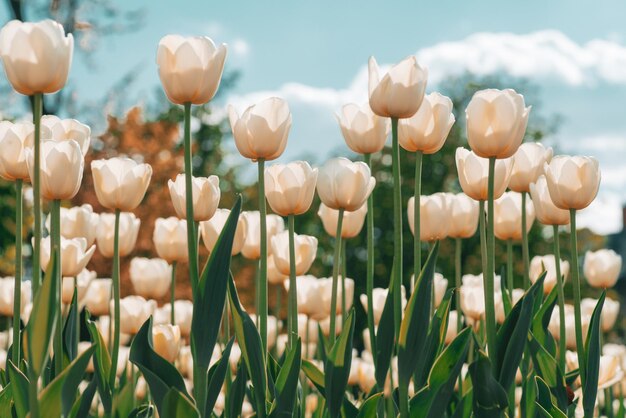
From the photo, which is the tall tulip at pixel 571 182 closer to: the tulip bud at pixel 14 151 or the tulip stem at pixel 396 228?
the tulip stem at pixel 396 228

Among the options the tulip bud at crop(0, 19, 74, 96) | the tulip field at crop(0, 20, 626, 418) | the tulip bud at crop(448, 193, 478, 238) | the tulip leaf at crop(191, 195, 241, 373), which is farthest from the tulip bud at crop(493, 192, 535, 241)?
the tulip bud at crop(0, 19, 74, 96)

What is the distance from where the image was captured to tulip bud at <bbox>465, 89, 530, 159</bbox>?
212cm

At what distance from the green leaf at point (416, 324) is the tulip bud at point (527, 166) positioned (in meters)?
0.91

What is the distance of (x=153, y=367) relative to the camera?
189cm

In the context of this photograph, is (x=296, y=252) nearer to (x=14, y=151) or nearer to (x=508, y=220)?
(x=508, y=220)

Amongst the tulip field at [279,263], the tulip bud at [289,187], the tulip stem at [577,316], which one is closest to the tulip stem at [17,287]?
the tulip field at [279,263]

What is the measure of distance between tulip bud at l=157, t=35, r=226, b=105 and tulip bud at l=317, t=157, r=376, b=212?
2.11ft

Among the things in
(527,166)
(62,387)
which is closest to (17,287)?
(62,387)

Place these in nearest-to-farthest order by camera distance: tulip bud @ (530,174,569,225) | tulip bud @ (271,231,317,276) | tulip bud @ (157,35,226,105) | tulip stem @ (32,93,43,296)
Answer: tulip stem @ (32,93,43,296), tulip bud @ (157,35,226,105), tulip bud @ (530,174,569,225), tulip bud @ (271,231,317,276)

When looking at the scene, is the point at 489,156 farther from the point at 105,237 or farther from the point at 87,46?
the point at 87,46

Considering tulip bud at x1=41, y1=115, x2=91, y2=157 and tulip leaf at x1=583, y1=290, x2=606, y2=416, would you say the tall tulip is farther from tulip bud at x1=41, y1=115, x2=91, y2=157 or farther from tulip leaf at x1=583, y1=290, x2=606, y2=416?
tulip bud at x1=41, y1=115, x2=91, y2=157

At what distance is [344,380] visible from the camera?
212 cm

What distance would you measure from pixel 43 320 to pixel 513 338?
1.07 meters

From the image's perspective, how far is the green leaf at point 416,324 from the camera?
6.55 feet
